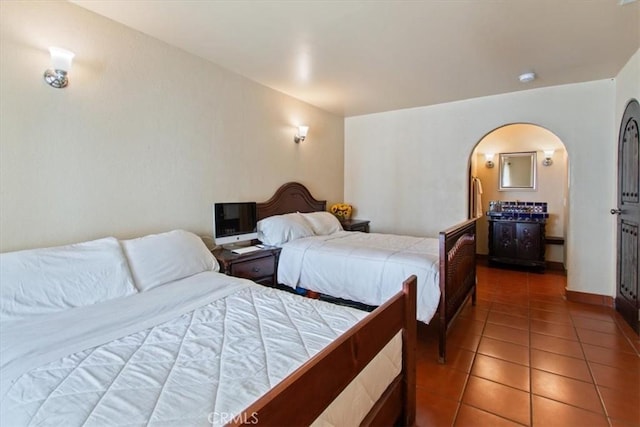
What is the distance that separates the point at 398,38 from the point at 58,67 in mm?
2370

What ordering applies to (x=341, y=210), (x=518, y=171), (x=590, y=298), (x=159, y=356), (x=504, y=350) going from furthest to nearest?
(x=518, y=171), (x=341, y=210), (x=590, y=298), (x=504, y=350), (x=159, y=356)

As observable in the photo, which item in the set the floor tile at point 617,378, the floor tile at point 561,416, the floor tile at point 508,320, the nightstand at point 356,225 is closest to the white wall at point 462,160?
the nightstand at point 356,225

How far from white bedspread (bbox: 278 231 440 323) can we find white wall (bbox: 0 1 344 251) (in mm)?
919

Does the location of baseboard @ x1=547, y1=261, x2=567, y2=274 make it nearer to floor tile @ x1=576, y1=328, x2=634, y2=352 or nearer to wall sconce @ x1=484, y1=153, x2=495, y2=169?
A: wall sconce @ x1=484, y1=153, x2=495, y2=169

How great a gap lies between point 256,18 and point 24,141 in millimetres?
1667

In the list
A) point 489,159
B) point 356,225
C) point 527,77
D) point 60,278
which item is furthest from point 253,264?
point 489,159

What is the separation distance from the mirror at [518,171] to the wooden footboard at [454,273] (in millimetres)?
2473

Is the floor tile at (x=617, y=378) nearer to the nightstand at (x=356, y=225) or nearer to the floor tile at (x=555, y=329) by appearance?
the floor tile at (x=555, y=329)

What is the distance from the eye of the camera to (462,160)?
14.0ft

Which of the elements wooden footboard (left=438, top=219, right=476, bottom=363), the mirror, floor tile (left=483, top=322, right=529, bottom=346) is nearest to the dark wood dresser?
the mirror

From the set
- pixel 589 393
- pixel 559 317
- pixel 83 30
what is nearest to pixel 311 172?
pixel 83 30

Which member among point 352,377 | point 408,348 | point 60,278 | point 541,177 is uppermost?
point 541,177

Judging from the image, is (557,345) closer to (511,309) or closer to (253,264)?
(511,309)

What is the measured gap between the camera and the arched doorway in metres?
4.95
